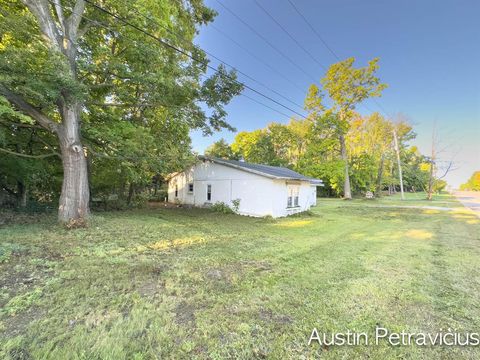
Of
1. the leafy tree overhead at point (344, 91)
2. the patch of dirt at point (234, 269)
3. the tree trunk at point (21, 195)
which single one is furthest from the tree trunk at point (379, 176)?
the tree trunk at point (21, 195)

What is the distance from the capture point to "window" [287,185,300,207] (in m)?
14.8

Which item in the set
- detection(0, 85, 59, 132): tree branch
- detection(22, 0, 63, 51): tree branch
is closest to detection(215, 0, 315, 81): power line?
detection(22, 0, 63, 51): tree branch

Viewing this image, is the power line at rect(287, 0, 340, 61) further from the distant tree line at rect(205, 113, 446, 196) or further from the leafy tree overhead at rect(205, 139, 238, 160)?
the leafy tree overhead at rect(205, 139, 238, 160)

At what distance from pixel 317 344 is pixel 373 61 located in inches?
1238

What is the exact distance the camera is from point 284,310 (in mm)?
3238

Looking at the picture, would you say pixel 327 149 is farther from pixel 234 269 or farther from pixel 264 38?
pixel 234 269

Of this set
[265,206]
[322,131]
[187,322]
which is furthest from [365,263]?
[322,131]

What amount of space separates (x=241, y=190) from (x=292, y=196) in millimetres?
3548

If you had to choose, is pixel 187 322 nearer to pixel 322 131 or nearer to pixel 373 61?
pixel 322 131

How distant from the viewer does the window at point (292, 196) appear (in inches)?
584

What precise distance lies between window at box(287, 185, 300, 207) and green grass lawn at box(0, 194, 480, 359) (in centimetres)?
815

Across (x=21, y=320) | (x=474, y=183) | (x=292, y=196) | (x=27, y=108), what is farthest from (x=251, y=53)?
(x=474, y=183)

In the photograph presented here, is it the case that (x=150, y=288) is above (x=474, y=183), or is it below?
below

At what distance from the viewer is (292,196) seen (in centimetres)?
1524
